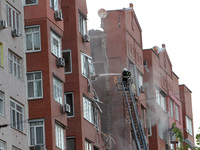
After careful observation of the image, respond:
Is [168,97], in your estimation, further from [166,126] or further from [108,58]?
[108,58]

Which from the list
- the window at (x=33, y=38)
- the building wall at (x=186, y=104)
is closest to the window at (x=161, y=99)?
the building wall at (x=186, y=104)

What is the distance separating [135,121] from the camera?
50.0 meters

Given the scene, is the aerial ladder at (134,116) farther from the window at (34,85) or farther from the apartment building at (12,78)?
the apartment building at (12,78)

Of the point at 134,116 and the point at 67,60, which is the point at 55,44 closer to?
the point at 67,60

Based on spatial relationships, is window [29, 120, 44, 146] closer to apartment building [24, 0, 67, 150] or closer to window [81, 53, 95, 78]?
apartment building [24, 0, 67, 150]

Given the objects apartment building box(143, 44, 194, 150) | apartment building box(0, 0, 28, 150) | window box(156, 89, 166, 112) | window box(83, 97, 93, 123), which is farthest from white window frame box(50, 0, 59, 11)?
window box(156, 89, 166, 112)

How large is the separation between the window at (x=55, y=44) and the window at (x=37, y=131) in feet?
14.0

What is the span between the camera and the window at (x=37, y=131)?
37594mm

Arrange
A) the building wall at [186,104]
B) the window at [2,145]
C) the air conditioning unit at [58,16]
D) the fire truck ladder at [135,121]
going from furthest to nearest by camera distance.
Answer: the building wall at [186,104] < the fire truck ladder at [135,121] < the air conditioning unit at [58,16] < the window at [2,145]

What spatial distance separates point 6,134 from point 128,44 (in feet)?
66.1

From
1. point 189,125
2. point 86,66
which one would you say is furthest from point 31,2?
point 189,125

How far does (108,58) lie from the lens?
5225 centimetres

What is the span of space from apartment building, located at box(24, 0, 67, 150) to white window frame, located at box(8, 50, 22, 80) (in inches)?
39.2

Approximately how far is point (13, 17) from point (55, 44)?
3.82 metres
